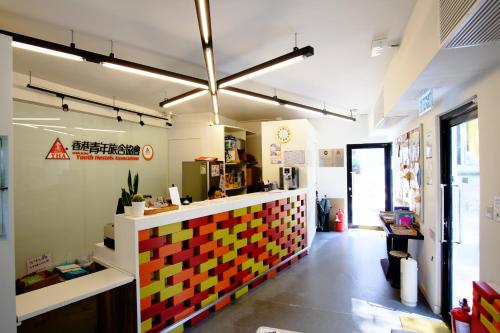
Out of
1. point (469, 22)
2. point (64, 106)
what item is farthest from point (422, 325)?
point (64, 106)

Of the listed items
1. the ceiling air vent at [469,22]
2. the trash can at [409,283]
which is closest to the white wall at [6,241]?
the ceiling air vent at [469,22]

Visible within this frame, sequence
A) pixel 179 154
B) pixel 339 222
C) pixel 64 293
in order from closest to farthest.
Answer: pixel 64 293 → pixel 179 154 → pixel 339 222

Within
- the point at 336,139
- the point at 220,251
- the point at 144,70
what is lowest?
the point at 220,251

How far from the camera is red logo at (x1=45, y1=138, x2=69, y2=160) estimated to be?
13.5 feet

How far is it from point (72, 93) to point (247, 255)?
4004 millimetres

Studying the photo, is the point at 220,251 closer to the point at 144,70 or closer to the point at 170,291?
the point at 170,291

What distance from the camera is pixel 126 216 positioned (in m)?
2.38

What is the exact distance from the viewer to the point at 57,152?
4.20m

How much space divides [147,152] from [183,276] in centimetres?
383

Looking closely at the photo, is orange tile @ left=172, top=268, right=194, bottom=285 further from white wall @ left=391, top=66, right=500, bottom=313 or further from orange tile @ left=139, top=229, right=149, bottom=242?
white wall @ left=391, top=66, right=500, bottom=313

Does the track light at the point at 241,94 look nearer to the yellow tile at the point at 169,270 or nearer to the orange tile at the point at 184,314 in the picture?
the yellow tile at the point at 169,270

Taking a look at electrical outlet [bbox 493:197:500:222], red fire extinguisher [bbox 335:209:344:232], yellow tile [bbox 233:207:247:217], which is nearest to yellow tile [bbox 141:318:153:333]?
yellow tile [bbox 233:207:247:217]

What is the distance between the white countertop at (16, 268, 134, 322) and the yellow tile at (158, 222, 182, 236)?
1.47ft

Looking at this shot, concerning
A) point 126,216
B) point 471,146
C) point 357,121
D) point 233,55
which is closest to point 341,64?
point 233,55
